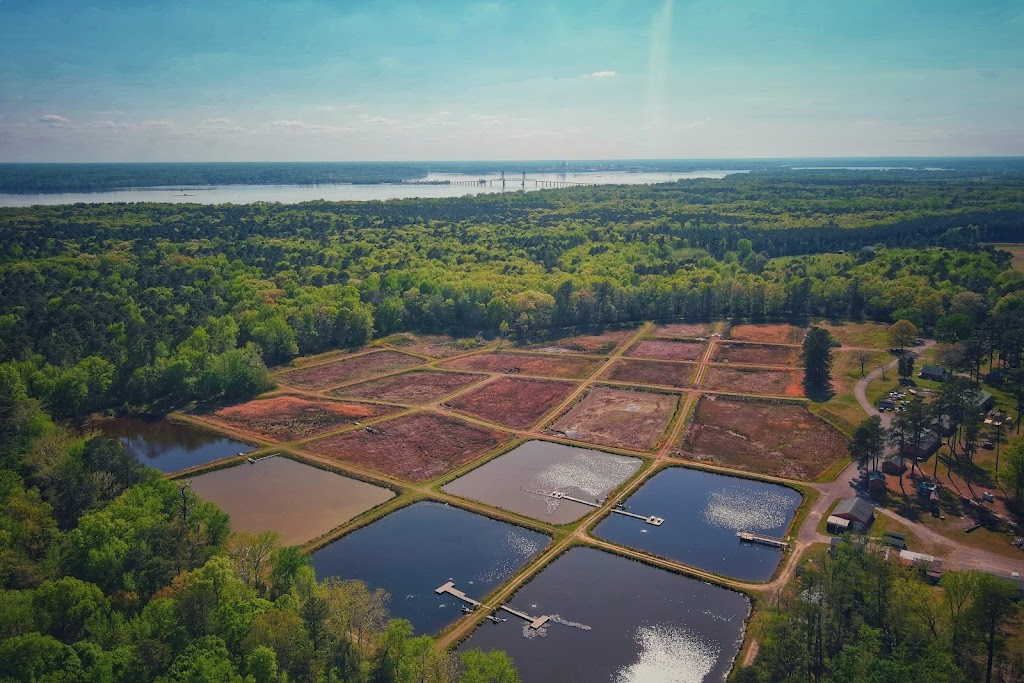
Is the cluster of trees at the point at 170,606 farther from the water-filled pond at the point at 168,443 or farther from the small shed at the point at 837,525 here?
the small shed at the point at 837,525

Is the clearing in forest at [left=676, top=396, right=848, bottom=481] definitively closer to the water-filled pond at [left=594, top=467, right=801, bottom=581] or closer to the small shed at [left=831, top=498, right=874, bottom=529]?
the water-filled pond at [left=594, top=467, right=801, bottom=581]

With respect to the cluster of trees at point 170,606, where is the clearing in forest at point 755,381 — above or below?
below

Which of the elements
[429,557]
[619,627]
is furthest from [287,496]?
[619,627]

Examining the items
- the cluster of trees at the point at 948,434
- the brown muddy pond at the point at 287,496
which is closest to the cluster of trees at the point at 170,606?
the brown muddy pond at the point at 287,496

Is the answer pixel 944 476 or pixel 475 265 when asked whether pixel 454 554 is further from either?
pixel 475 265

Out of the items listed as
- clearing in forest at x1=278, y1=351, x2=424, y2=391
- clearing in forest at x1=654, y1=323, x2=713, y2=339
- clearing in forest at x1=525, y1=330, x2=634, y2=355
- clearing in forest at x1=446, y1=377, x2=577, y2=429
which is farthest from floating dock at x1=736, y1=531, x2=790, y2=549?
clearing in forest at x1=654, y1=323, x2=713, y2=339

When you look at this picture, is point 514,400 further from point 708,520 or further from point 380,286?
point 380,286

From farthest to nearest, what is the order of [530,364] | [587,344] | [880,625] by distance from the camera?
[587,344] < [530,364] < [880,625]
